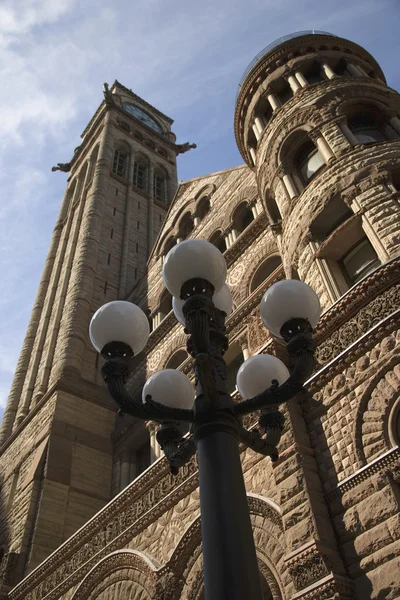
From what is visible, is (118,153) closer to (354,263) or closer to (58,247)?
(58,247)

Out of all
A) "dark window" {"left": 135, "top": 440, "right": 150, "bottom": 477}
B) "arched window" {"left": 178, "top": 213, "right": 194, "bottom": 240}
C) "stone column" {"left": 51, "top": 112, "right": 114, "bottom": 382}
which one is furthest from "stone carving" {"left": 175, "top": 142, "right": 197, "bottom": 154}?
"dark window" {"left": 135, "top": 440, "right": 150, "bottom": 477}

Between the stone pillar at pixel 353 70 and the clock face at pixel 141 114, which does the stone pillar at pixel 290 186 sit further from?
the clock face at pixel 141 114

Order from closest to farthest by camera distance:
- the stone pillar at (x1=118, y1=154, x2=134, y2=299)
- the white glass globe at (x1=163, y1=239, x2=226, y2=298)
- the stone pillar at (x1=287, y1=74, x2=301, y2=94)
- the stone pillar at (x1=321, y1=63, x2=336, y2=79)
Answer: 1. the white glass globe at (x1=163, y1=239, x2=226, y2=298)
2. the stone pillar at (x1=321, y1=63, x2=336, y2=79)
3. the stone pillar at (x1=287, y1=74, x2=301, y2=94)
4. the stone pillar at (x1=118, y1=154, x2=134, y2=299)

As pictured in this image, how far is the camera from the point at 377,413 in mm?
6984

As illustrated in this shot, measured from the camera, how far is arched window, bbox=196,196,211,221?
20.8m

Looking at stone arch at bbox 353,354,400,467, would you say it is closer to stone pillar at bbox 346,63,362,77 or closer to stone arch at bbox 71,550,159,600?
stone arch at bbox 71,550,159,600

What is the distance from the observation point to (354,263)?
32.4 feet

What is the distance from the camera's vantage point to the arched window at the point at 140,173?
1341 inches

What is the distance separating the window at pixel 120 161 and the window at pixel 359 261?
24.8 m

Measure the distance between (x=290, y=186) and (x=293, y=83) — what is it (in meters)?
4.04

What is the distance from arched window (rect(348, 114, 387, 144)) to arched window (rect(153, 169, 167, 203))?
2159cm

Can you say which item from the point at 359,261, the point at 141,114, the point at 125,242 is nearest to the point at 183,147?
the point at 141,114

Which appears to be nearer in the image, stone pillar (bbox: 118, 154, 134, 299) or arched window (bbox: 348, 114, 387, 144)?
arched window (bbox: 348, 114, 387, 144)

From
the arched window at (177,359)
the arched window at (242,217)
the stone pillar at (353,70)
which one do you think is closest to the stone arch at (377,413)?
the stone pillar at (353,70)
